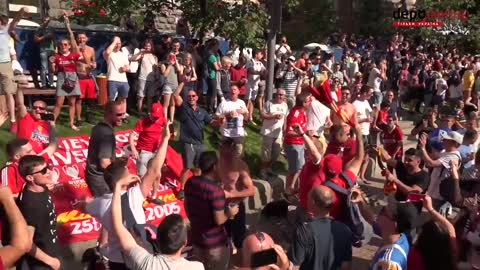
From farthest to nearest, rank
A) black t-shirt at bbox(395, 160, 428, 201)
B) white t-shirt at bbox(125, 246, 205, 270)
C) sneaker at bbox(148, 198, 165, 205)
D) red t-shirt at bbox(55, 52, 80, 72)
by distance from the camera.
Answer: red t-shirt at bbox(55, 52, 80, 72), sneaker at bbox(148, 198, 165, 205), black t-shirt at bbox(395, 160, 428, 201), white t-shirt at bbox(125, 246, 205, 270)

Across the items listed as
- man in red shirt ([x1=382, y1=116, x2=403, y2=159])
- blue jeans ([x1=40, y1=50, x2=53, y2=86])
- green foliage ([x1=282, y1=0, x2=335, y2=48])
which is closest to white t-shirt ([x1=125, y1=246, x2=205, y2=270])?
man in red shirt ([x1=382, y1=116, x2=403, y2=159])

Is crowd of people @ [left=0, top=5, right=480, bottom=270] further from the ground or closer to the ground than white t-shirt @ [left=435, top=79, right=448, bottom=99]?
further from the ground

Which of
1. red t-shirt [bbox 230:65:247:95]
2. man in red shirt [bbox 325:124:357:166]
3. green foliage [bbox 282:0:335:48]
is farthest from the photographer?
green foliage [bbox 282:0:335:48]

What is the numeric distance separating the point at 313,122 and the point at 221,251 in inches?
195

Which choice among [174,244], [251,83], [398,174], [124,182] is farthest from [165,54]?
[174,244]

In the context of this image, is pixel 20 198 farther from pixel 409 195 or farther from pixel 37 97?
pixel 37 97

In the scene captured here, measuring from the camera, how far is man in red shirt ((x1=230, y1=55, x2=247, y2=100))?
1337cm

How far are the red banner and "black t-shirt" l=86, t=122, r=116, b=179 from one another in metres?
0.50

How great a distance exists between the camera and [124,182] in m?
4.28

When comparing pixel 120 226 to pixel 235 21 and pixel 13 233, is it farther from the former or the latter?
pixel 235 21

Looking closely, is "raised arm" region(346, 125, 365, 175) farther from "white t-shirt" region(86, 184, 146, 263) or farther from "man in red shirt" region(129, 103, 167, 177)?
"man in red shirt" region(129, 103, 167, 177)

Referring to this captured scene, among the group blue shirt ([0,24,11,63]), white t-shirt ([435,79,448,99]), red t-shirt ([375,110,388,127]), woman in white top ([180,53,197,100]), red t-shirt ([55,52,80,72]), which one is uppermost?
blue shirt ([0,24,11,63])

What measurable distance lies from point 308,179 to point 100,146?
2.23m

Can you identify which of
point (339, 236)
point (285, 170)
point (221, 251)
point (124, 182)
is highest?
point (124, 182)
